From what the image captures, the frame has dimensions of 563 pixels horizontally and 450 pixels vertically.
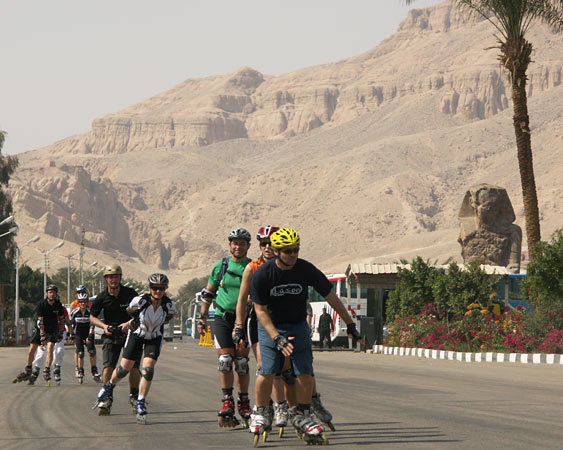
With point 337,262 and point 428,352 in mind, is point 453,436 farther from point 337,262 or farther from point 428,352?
point 337,262

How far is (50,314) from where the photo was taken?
19.0 m

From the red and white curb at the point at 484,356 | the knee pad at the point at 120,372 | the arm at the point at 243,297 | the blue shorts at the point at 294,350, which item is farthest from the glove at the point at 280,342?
the red and white curb at the point at 484,356

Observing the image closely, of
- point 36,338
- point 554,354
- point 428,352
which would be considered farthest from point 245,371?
point 428,352

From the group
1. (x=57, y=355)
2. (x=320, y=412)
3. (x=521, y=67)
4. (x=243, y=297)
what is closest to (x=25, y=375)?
(x=57, y=355)

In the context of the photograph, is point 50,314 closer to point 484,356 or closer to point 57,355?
point 57,355

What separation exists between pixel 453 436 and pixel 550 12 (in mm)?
29046

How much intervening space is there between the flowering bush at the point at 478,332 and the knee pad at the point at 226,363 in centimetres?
1980

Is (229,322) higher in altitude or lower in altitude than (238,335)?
higher

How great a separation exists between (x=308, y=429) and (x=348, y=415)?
307 cm

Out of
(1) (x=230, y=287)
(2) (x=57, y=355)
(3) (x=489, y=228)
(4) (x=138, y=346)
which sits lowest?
(2) (x=57, y=355)

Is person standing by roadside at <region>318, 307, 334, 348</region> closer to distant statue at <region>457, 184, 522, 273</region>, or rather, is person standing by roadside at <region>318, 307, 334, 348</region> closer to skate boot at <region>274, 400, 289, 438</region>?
distant statue at <region>457, 184, 522, 273</region>

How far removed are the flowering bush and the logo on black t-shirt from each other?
21.2 m

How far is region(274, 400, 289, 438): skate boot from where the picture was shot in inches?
395

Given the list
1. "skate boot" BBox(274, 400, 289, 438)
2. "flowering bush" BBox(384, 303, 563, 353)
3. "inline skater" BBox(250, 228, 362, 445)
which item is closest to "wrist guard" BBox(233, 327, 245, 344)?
"inline skater" BBox(250, 228, 362, 445)
